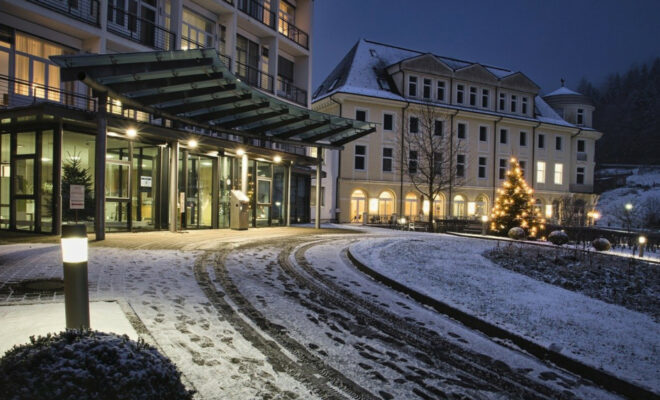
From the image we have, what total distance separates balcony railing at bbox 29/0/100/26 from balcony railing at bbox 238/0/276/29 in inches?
349

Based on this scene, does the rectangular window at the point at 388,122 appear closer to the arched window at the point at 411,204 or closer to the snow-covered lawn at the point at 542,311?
the arched window at the point at 411,204

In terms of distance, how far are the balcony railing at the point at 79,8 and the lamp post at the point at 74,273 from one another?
1644 centimetres

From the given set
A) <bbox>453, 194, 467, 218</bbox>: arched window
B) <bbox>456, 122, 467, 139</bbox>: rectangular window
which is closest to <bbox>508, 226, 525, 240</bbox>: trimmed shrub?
<bbox>453, 194, 467, 218</bbox>: arched window

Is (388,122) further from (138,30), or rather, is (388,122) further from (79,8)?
(79,8)

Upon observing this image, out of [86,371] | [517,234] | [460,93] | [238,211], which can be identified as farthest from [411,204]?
[86,371]

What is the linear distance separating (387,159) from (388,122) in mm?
3149

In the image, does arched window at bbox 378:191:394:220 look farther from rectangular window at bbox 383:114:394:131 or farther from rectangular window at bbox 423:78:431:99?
rectangular window at bbox 423:78:431:99

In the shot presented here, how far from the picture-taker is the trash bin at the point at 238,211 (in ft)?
65.4

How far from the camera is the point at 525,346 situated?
598cm

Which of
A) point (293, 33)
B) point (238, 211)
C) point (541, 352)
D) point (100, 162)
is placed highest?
point (293, 33)

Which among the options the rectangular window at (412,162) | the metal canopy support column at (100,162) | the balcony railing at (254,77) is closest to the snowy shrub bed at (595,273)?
the metal canopy support column at (100,162)

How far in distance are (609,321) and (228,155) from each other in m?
16.8

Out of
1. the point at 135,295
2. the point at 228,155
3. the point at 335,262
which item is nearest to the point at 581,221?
the point at 228,155

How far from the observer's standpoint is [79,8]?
17781 millimetres
